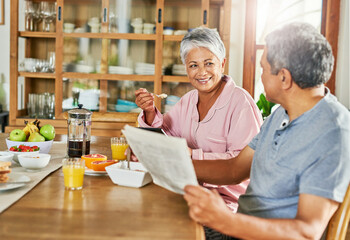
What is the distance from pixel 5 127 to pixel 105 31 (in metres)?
1.26

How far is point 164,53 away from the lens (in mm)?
3758

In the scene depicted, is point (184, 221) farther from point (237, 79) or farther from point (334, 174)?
point (237, 79)

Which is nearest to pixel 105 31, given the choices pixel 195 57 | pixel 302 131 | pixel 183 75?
pixel 183 75

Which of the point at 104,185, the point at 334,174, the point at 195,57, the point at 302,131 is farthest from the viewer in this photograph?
the point at 195,57

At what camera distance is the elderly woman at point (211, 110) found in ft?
5.97

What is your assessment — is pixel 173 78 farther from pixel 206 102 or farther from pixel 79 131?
pixel 79 131

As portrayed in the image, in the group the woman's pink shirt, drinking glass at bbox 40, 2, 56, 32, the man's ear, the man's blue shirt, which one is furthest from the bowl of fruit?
drinking glass at bbox 40, 2, 56, 32

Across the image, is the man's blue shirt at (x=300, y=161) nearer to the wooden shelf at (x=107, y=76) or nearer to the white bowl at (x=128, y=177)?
the white bowl at (x=128, y=177)

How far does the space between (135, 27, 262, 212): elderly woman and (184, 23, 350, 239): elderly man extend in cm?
43

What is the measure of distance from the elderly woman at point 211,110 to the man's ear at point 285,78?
600 millimetres

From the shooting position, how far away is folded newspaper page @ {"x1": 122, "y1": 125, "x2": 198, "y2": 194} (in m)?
1.01

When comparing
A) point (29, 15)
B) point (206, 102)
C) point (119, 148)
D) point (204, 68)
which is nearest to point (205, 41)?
point (204, 68)

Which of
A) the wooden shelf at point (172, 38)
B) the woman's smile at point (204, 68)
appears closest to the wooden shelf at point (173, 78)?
the wooden shelf at point (172, 38)

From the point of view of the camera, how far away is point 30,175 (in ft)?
4.94
